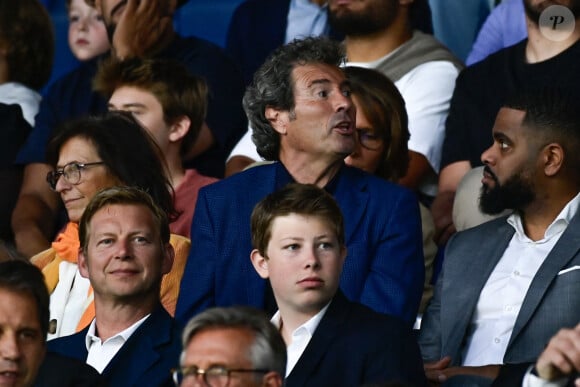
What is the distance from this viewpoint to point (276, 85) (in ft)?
19.7

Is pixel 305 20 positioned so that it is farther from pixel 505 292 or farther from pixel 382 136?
pixel 505 292

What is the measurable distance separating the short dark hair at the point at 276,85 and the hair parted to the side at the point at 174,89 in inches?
27.6

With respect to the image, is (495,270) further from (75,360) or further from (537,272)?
(75,360)

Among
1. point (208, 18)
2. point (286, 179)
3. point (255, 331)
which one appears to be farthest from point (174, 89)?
point (255, 331)

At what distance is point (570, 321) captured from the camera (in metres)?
5.38

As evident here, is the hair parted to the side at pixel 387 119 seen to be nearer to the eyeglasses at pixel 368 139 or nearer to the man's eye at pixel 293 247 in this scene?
the eyeglasses at pixel 368 139

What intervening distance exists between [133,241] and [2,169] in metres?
1.91

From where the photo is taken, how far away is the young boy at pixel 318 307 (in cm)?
493

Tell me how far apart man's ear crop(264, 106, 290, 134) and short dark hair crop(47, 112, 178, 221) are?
488 millimetres

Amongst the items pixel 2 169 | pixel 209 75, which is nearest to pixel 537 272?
pixel 209 75

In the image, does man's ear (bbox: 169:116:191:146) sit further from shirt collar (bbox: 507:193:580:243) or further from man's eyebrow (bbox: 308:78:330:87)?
shirt collar (bbox: 507:193:580:243)

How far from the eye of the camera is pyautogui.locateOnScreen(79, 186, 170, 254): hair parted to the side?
5.60 meters

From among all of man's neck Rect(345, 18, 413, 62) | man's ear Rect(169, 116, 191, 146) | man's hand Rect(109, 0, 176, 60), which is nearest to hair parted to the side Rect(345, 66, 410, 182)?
man's ear Rect(169, 116, 191, 146)

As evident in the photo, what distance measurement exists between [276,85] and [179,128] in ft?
2.81
